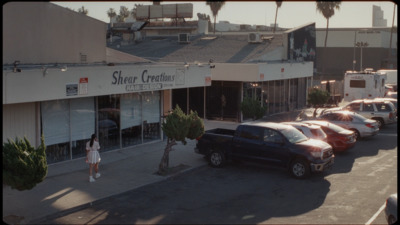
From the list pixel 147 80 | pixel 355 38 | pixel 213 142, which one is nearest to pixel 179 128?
pixel 213 142

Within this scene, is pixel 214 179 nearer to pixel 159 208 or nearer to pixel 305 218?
pixel 159 208

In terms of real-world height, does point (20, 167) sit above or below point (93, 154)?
above

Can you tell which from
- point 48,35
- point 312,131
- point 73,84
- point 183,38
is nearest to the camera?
point 73,84

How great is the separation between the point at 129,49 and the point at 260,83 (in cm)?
1405

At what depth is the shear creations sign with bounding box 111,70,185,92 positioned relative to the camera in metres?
19.4

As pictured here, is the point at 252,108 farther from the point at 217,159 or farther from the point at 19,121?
the point at 19,121

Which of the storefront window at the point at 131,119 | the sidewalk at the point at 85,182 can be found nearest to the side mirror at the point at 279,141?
the sidewalk at the point at 85,182

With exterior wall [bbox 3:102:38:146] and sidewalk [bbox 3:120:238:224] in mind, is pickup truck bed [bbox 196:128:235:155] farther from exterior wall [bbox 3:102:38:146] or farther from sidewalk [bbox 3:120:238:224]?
exterior wall [bbox 3:102:38:146]

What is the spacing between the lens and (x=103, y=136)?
19.9 meters

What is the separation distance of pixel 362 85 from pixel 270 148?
74.8 feet

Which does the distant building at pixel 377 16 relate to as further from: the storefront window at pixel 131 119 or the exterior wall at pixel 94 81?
the storefront window at pixel 131 119

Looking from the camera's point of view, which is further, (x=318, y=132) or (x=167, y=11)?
(x=167, y=11)

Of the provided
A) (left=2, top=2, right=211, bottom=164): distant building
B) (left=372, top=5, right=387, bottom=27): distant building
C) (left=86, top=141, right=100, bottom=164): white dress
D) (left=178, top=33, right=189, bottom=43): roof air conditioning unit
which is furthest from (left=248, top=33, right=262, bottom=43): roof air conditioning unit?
(left=372, top=5, right=387, bottom=27): distant building

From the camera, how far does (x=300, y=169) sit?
16438mm
